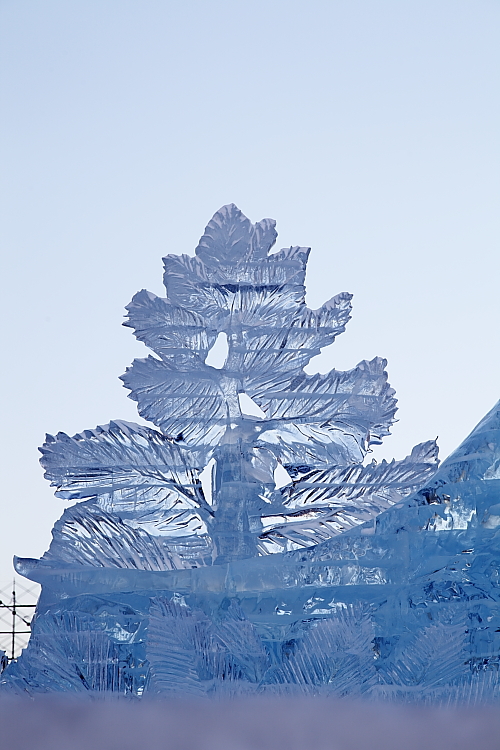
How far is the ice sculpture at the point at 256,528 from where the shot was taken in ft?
7.09

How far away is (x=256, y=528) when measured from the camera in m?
2.69

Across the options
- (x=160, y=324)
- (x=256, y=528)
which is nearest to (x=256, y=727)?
(x=256, y=528)

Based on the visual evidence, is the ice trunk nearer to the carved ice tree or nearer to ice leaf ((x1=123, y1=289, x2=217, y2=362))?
the carved ice tree

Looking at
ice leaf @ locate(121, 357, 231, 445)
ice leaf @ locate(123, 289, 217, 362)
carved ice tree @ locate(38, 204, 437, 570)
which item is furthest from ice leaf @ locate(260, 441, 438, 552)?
ice leaf @ locate(123, 289, 217, 362)

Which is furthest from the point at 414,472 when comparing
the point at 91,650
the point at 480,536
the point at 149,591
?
the point at 91,650

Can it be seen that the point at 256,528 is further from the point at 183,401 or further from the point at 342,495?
the point at 183,401

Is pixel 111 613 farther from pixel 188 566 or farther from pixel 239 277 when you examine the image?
pixel 239 277

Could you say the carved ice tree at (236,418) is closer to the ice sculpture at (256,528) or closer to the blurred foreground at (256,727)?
the ice sculpture at (256,528)

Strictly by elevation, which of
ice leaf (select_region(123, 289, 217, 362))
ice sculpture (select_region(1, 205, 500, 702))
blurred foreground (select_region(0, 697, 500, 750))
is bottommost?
blurred foreground (select_region(0, 697, 500, 750))

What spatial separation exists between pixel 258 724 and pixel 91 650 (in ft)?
1.78

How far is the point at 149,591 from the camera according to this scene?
2.39 m

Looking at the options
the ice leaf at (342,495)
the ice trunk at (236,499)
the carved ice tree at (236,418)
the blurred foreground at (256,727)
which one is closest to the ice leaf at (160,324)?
the carved ice tree at (236,418)

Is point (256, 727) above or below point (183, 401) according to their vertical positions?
below

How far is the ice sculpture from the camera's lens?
216cm
